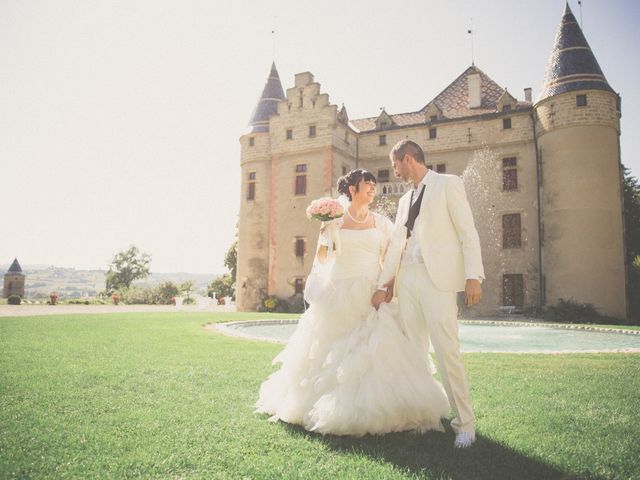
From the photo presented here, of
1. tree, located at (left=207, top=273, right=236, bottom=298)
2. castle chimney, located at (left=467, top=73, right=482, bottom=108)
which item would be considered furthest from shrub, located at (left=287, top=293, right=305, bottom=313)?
tree, located at (left=207, top=273, right=236, bottom=298)

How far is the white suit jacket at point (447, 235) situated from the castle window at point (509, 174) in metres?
22.1

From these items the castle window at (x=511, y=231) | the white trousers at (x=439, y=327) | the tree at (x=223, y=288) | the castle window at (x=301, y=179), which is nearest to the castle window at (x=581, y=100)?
the castle window at (x=511, y=231)

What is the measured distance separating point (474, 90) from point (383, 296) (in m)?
25.3

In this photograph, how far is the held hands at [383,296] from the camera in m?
4.20

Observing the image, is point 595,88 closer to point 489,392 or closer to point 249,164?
point 249,164

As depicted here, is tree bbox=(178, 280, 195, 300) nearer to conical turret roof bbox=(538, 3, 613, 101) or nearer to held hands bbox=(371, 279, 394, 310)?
conical turret roof bbox=(538, 3, 613, 101)

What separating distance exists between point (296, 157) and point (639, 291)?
20.3 meters

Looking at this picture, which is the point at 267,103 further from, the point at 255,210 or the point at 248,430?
the point at 248,430

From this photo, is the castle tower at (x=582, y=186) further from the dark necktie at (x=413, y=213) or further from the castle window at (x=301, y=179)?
the dark necktie at (x=413, y=213)

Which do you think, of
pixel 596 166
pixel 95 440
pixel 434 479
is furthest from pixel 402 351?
pixel 596 166

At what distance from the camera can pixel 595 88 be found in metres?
21.2

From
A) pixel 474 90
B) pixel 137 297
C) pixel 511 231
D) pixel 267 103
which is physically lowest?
pixel 137 297

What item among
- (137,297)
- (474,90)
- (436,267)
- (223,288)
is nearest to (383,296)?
(436,267)

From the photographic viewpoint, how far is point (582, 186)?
21.3 metres
